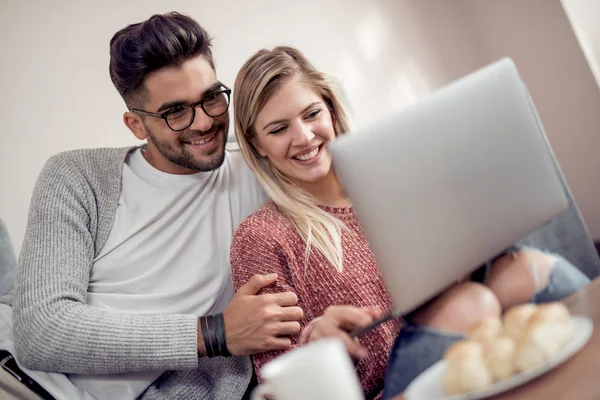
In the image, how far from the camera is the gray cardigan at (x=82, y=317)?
1.40 meters

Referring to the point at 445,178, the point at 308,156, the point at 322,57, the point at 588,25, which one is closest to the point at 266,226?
the point at 308,156

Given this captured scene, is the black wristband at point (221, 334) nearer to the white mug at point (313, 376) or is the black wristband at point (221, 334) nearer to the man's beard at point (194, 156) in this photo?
the man's beard at point (194, 156)

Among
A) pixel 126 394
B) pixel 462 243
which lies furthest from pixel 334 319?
pixel 126 394

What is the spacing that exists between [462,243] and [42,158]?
1736 millimetres

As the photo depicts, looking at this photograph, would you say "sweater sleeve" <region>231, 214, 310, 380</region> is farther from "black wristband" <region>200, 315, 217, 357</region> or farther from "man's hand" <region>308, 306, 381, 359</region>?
"man's hand" <region>308, 306, 381, 359</region>

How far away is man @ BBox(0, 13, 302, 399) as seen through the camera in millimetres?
1395

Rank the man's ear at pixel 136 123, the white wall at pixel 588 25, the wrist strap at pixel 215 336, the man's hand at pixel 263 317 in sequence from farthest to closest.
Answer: the white wall at pixel 588 25 → the man's ear at pixel 136 123 → the wrist strap at pixel 215 336 → the man's hand at pixel 263 317

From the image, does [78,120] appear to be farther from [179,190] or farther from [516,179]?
[516,179]

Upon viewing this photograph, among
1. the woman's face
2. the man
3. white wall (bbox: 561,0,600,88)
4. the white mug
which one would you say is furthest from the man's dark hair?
white wall (bbox: 561,0,600,88)

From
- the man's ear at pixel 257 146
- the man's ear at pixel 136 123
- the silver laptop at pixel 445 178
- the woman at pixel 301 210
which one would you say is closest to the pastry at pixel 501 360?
the silver laptop at pixel 445 178

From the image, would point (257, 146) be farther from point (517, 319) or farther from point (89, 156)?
point (517, 319)

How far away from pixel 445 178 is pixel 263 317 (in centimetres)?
64

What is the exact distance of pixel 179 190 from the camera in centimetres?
169

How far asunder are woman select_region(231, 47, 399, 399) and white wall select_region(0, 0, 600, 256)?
29cm
